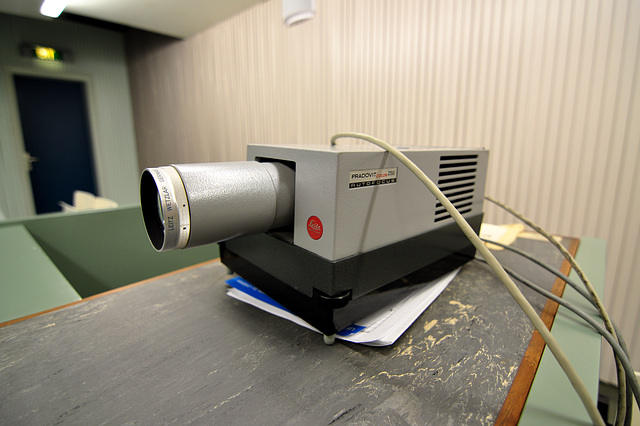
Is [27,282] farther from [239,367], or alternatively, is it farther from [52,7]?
[52,7]

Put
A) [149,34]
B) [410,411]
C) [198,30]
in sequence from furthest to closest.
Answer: [149,34]
[198,30]
[410,411]

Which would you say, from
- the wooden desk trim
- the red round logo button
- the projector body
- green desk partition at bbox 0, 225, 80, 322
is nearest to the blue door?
green desk partition at bbox 0, 225, 80, 322

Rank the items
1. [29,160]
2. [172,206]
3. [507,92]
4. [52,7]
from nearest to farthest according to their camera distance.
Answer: [172,206], [507,92], [52,7], [29,160]

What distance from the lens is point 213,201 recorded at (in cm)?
37

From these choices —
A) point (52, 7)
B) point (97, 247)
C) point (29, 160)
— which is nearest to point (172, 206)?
point (97, 247)

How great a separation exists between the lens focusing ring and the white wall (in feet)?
12.3

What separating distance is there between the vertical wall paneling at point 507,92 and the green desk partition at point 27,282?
133 cm

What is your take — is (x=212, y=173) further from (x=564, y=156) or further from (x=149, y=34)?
(x=149, y=34)

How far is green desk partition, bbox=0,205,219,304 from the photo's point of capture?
93 centimetres

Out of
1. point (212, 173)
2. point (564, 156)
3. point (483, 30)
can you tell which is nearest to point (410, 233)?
point (212, 173)

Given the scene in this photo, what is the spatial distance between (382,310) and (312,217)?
19cm

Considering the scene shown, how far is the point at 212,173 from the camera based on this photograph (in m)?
0.38

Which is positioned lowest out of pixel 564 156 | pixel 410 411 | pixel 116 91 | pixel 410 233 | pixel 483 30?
pixel 410 411

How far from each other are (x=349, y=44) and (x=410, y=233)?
1.45m
